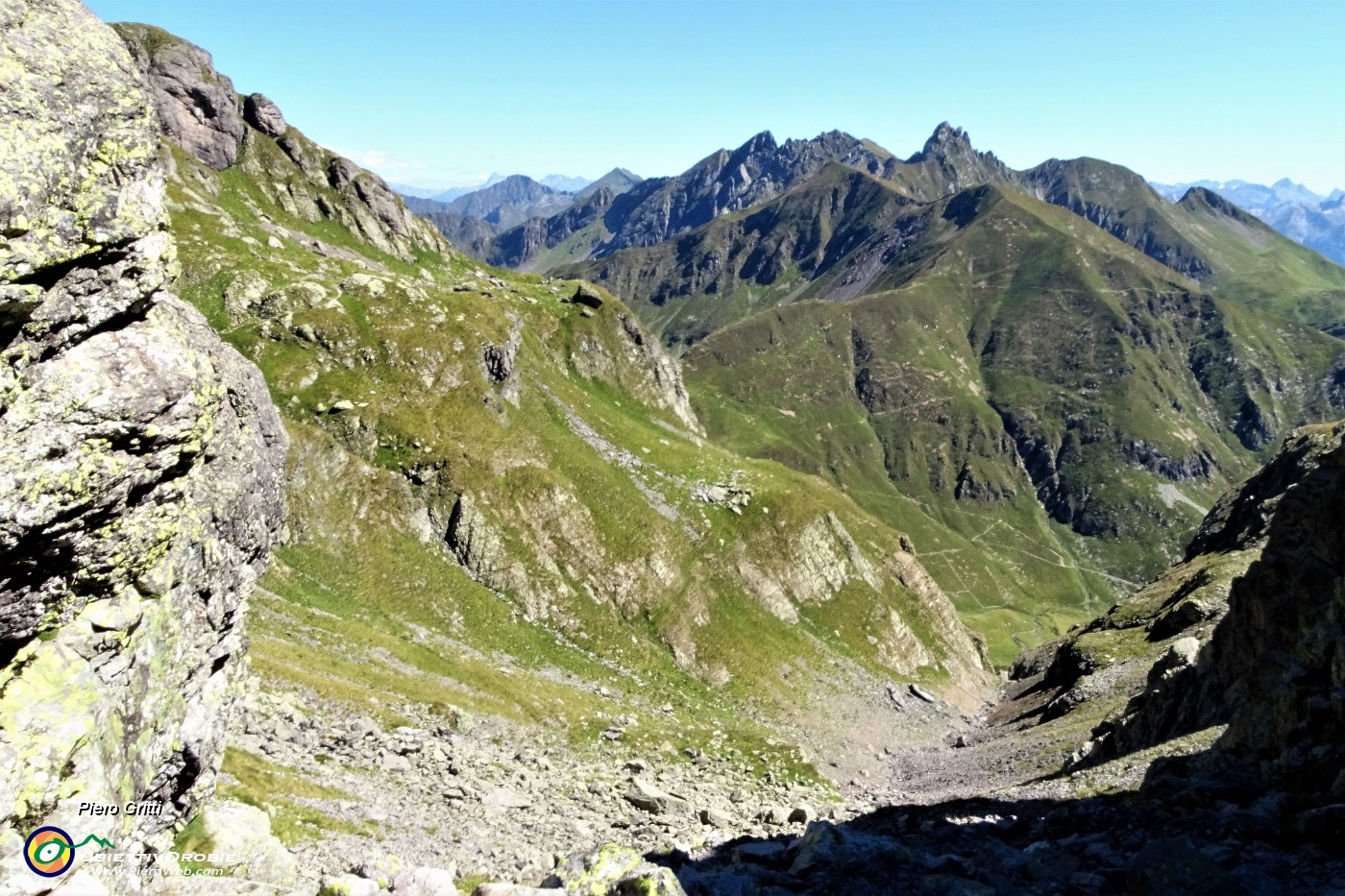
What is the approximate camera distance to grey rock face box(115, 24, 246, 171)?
13675cm

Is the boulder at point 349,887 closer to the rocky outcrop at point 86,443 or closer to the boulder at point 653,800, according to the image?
the rocky outcrop at point 86,443

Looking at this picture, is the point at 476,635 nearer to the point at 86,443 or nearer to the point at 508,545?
the point at 508,545

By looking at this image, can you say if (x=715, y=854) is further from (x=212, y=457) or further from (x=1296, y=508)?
(x=1296, y=508)

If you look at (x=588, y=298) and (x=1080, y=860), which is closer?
(x=1080, y=860)

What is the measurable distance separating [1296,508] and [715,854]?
3623 centimetres

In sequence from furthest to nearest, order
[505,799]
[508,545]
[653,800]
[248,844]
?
[508,545] < [653,800] < [505,799] < [248,844]

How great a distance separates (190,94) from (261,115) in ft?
55.1

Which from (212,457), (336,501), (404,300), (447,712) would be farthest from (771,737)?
(404,300)

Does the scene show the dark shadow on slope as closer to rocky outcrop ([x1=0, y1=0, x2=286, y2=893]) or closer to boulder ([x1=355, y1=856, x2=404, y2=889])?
boulder ([x1=355, y1=856, x2=404, y2=889])

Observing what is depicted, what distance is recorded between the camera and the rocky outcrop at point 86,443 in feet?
45.8

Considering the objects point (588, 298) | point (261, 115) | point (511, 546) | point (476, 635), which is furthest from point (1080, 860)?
point (261, 115)
